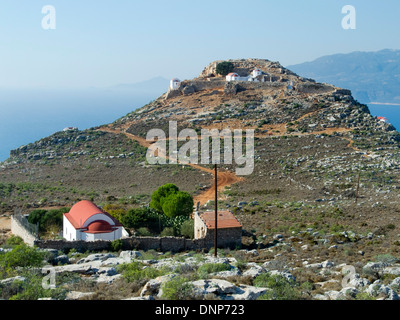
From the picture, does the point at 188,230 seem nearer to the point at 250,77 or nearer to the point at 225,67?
the point at 250,77

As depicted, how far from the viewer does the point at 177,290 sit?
9.16m

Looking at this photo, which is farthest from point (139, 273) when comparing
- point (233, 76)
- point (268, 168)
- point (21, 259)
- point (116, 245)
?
point (233, 76)

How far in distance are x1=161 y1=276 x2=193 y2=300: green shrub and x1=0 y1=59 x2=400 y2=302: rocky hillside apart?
5903mm

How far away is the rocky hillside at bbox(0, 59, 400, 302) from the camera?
65.3 feet

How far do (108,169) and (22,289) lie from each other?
33447 mm

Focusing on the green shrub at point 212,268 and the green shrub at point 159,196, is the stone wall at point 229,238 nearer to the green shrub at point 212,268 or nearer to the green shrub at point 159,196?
the green shrub at point 212,268

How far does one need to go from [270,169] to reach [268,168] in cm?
35

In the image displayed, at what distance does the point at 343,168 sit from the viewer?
32875mm

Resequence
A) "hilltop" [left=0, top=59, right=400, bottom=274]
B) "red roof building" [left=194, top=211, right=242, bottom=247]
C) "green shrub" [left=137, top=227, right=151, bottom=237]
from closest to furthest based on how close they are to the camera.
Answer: "red roof building" [left=194, top=211, right=242, bottom=247], "hilltop" [left=0, top=59, right=400, bottom=274], "green shrub" [left=137, top=227, right=151, bottom=237]

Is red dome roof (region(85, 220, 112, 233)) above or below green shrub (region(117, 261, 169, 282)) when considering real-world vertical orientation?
below

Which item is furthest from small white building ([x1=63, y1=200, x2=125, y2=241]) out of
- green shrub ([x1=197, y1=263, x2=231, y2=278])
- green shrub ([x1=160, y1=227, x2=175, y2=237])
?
green shrub ([x1=197, y1=263, x2=231, y2=278])

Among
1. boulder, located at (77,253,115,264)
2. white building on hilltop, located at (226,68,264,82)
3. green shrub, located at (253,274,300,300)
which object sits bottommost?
boulder, located at (77,253,115,264)

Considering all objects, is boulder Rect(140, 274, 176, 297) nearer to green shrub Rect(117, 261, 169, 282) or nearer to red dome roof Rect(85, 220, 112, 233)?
green shrub Rect(117, 261, 169, 282)
